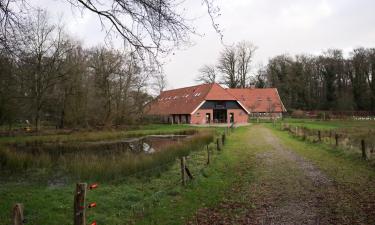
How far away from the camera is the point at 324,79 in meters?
68.4

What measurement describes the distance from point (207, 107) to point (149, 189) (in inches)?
1511

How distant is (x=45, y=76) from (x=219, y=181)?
28466mm

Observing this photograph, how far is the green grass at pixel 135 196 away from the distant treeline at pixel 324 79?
54874mm

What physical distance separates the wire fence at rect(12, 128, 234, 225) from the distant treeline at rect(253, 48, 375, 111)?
53711 mm

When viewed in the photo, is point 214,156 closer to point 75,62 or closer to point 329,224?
point 329,224

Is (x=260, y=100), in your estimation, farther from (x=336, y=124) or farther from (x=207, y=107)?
(x=336, y=124)

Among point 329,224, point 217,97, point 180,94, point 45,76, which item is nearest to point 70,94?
point 45,76

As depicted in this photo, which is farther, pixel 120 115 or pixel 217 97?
A: pixel 217 97

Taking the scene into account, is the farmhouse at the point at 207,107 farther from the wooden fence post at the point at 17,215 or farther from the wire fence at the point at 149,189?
the wooden fence post at the point at 17,215

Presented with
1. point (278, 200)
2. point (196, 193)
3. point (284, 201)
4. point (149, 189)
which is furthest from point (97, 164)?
point (284, 201)

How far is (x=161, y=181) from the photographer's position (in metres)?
10.9

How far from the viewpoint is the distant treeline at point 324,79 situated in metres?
62.8

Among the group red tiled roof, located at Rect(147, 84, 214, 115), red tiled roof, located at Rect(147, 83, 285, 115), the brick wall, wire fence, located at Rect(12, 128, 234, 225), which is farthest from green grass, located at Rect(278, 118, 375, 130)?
wire fence, located at Rect(12, 128, 234, 225)

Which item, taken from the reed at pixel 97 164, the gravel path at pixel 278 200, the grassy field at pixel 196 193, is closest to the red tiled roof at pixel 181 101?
the reed at pixel 97 164
